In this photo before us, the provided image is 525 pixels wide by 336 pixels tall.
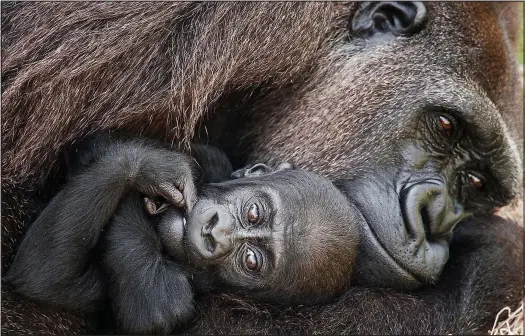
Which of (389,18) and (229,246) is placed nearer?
(229,246)

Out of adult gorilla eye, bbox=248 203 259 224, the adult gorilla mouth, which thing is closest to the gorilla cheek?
the adult gorilla mouth

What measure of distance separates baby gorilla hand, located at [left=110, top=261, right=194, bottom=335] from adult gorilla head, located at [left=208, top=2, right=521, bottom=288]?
84 centimetres

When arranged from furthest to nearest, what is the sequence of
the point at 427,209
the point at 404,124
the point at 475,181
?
the point at 475,181 → the point at 404,124 → the point at 427,209

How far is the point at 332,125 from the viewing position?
3.35 m

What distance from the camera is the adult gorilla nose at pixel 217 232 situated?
9.07ft

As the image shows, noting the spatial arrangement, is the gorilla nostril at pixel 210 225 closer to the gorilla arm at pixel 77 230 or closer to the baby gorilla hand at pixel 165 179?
the baby gorilla hand at pixel 165 179

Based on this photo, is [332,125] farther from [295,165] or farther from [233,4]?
[233,4]

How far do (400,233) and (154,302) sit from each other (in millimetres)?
1095

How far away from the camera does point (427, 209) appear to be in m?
3.17

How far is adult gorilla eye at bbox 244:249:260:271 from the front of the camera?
2.80 m

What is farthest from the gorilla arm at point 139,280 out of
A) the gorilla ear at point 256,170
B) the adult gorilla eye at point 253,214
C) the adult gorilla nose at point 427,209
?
the adult gorilla nose at point 427,209

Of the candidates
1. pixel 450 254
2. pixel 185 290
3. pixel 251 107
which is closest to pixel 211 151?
pixel 251 107

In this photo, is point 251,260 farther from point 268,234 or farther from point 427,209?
point 427,209

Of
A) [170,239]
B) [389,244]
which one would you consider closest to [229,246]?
[170,239]
